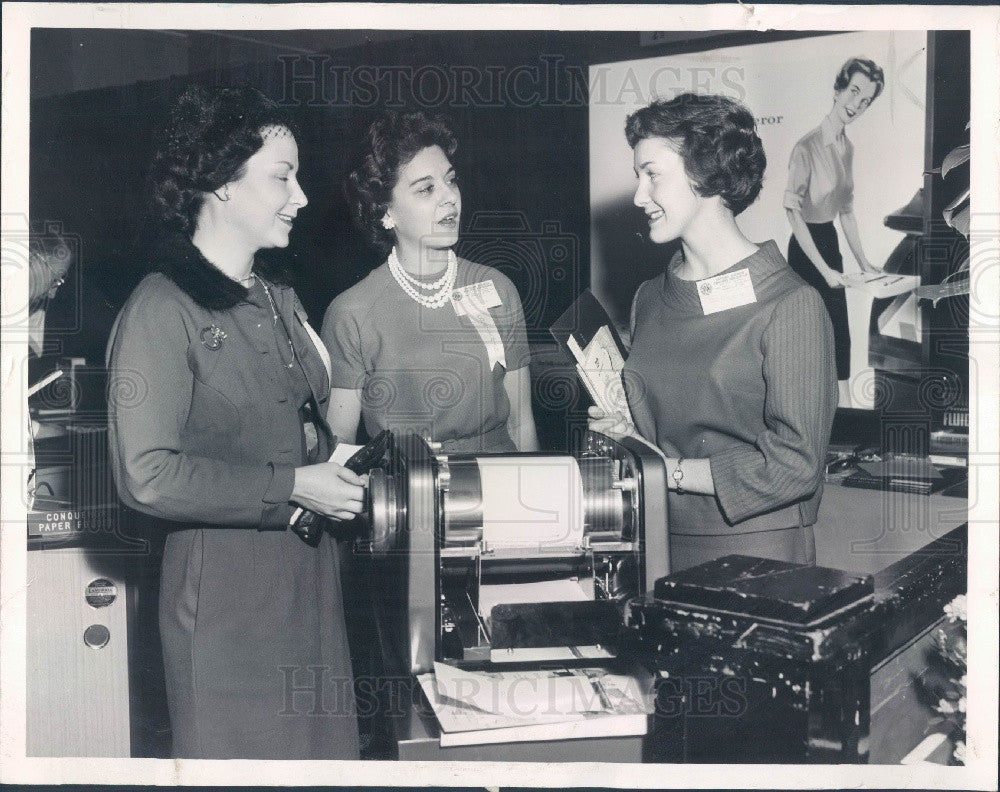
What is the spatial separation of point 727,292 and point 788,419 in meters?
0.29

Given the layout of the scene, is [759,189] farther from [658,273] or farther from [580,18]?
[580,18]

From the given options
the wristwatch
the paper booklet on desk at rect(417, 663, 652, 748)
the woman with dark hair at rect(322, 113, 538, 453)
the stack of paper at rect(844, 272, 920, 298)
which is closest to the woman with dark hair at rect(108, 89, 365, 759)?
the woman with dark hair at rect(322, 113, 538, 453)

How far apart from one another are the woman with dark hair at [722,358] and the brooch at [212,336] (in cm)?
80

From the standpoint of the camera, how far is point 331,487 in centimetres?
166

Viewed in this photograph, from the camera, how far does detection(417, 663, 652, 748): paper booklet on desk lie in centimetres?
121

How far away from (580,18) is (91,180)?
1.11 m

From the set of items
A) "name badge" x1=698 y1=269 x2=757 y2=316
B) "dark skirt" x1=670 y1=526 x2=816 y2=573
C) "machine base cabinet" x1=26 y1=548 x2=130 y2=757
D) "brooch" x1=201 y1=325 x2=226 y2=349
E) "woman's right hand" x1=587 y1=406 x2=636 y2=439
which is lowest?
"machine base cabinet" x1=26 y1=548 x2=130 y2=757

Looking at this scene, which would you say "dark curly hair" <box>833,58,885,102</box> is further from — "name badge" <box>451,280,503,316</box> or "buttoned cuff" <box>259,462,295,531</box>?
"buttoned cuff" <box>259,462,295,531</box>

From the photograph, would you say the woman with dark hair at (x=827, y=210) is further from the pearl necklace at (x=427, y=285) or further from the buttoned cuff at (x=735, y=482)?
the pearl necklace at (x=427, y=285)

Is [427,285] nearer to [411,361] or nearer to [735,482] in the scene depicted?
[411,361]

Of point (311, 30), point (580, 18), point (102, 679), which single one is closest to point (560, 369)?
point (580, 18)

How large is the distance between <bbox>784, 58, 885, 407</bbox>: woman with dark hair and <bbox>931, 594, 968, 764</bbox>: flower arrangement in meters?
0.51

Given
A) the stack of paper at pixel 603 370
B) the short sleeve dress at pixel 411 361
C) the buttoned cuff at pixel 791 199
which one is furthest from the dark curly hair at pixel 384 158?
the buttoned cuff at pixel 791 199

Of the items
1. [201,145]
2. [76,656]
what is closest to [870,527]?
[201,145]
